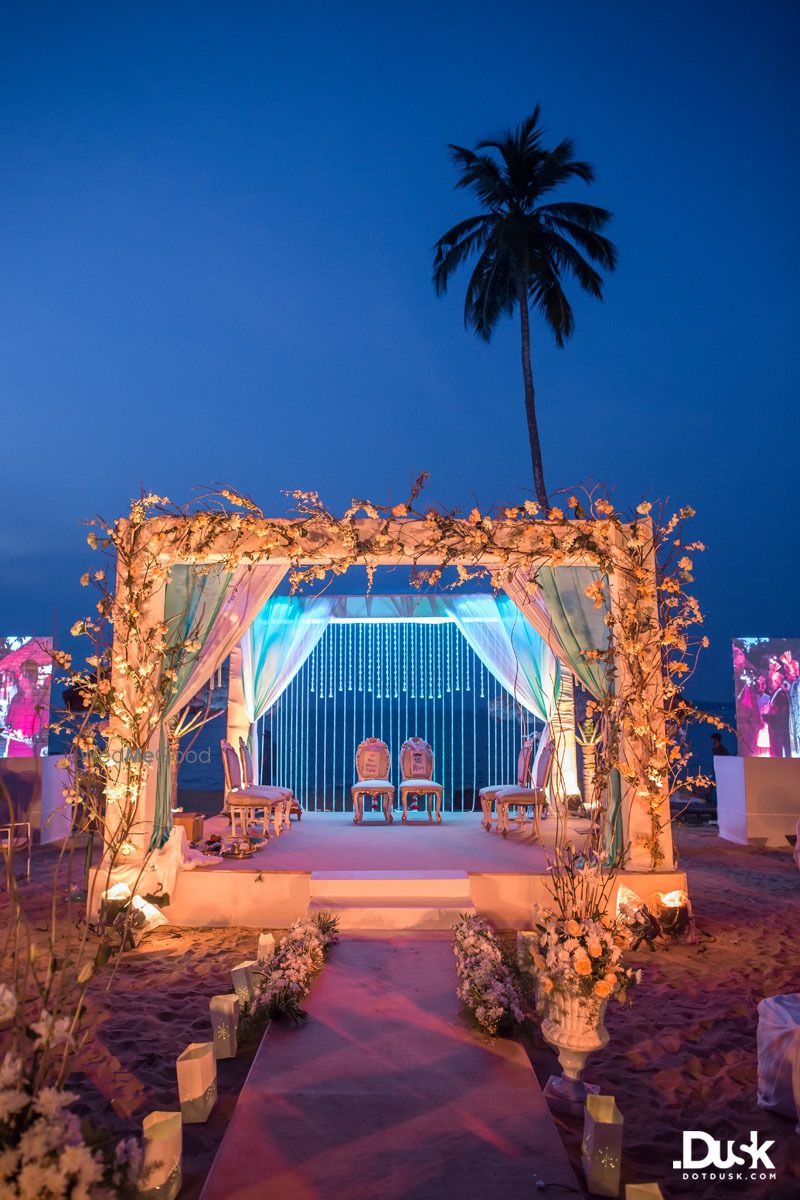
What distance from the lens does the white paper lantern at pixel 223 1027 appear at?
13.1 ft

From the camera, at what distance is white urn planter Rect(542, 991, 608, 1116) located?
323 centimetres

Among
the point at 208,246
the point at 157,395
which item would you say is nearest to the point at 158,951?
the point at 208,246

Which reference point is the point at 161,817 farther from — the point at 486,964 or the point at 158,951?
the point at 486,964

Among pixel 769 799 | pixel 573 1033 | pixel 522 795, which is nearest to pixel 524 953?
pixel 573 1033

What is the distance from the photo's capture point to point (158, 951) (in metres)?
5.74

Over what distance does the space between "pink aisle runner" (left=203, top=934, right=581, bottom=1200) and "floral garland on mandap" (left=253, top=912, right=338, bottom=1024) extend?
9cm

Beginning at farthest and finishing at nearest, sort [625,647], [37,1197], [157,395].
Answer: [157,395]
[625,647]
[37,1197]

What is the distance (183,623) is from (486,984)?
12.4 feet

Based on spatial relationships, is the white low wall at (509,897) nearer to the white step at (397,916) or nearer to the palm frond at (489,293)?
the white step at (397,916)

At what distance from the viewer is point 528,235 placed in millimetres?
12594

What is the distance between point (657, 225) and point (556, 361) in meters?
19.1

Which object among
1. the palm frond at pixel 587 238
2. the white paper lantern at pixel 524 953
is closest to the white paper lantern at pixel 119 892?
the white paper lantern at pixel 524 953

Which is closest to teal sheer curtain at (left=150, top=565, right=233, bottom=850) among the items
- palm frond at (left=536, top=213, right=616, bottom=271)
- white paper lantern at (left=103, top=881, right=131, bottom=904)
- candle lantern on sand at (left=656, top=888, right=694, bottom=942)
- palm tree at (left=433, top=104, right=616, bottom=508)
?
white paper lantern at (left=103, top=881, right=131, bottom=904)

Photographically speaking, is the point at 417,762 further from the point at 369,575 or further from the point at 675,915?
the point at 675,915
